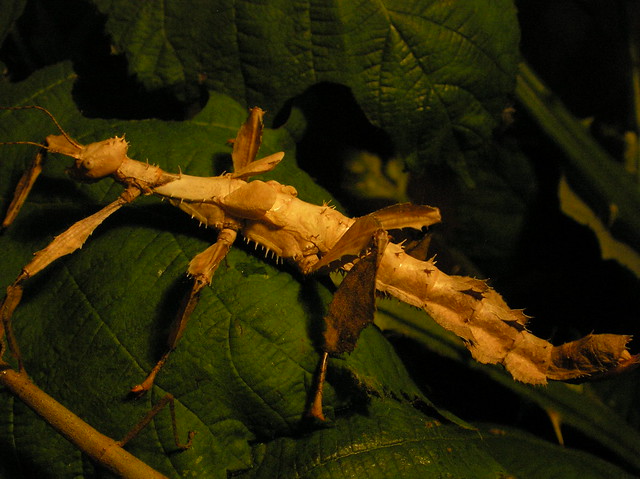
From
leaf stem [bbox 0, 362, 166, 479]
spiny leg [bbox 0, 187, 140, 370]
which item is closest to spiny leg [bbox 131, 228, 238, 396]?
leaf stem [bbox 0, 362, 166, 479]

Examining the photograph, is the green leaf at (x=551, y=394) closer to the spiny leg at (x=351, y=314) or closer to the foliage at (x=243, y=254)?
the foliage at (x=243, y=254)

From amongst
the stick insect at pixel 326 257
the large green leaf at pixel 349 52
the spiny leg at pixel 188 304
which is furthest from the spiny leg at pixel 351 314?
the large green leaf at pixel 349 52

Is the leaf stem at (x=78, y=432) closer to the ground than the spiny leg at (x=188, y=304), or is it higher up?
closer to the ground

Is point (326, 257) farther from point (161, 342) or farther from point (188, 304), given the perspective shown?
point (161, 342)

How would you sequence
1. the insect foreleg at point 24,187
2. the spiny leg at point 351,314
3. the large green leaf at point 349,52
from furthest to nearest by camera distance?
1. the large green leaf at point 349,52
2. the insect foreleg at point 24,187
3. the spiny leg at point 351,314

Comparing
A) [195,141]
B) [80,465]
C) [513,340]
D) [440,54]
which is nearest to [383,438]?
[513,340]

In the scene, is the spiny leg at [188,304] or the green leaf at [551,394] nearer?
the spiny leg at [188,304]

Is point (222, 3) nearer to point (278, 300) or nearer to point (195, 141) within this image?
point (195, 141)
